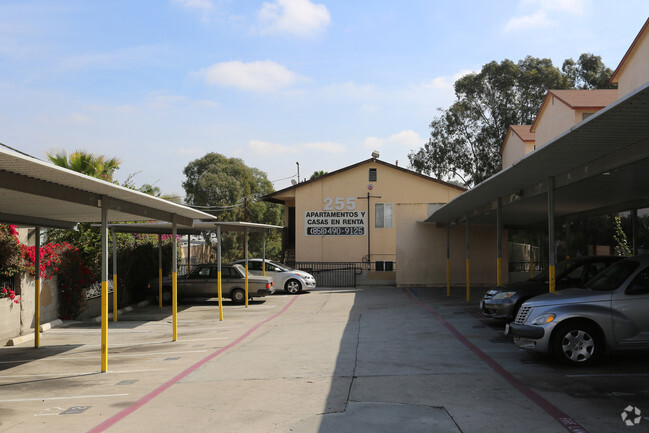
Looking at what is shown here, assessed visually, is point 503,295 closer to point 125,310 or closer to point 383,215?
point 125,310

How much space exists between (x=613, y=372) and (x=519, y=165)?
353cm

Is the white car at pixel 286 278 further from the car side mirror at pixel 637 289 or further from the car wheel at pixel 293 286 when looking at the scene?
the car side mirror at pixel 637 289

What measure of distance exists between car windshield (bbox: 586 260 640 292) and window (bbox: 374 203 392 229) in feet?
74.3

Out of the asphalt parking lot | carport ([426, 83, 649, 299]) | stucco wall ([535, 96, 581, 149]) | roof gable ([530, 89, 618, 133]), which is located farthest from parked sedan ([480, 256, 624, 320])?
stucco wall ([535, 96, 581, 149])

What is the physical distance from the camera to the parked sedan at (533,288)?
40.2ft

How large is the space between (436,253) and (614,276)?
16.5 metres

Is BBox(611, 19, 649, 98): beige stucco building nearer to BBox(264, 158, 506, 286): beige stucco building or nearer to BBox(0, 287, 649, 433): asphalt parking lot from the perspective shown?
BBox(264, 158, 506, 286): beige stucco building

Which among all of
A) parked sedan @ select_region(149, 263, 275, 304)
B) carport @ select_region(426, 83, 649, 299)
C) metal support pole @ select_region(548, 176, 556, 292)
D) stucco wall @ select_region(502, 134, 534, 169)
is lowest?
parked sedan @ select_region(149, 263, 275, 304)

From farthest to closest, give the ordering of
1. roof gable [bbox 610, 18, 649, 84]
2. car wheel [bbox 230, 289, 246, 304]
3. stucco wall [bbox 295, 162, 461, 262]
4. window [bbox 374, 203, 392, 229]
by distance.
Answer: window [bbox 374, 203, 392, 229]
stucco wall [bbox 295, 162, 461, 262]
roof gable [bbox 610, 18, 649, 84]
car wheel [bbox 230, 289, 246, 304]

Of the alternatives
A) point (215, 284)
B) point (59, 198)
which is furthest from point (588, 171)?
point (215, 284)

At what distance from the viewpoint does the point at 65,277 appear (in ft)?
51.4

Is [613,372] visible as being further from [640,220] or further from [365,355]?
[640,220]

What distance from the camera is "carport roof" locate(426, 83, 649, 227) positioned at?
6.76 m

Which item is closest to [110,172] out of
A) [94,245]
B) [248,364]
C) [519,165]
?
[94,245]
